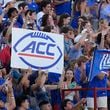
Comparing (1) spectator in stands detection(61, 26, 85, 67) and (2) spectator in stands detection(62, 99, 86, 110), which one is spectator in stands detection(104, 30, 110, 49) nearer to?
(1) spectator in stands detection(61, 26, 85, 67)

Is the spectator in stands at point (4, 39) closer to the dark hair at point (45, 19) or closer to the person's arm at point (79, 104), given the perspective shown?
the dark hair at point (45, 19)

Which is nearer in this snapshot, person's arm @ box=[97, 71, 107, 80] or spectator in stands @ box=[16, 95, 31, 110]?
spectator in stands @ box=[16, 95, 31, 110]

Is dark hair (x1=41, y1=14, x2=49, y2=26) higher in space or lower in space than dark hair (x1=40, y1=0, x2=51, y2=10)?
lower

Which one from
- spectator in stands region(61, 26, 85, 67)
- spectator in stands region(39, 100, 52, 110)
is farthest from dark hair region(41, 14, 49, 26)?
spectator in stands region(39, 100, 52, 110)

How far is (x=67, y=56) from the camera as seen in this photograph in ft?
39.9

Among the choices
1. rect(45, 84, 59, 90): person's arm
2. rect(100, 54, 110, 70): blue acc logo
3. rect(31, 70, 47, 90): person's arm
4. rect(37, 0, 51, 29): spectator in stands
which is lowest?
rect(45, 84, 59, 90): person's arm

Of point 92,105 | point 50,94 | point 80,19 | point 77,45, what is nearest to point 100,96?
point 92,105

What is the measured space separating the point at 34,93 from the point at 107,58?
1474 mm

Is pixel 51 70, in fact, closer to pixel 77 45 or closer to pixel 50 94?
pixel 50 94

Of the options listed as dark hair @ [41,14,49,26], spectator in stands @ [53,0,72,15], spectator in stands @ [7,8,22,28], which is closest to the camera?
spectator in stands @ [7,8,22,28]

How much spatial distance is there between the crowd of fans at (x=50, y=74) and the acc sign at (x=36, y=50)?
166mm

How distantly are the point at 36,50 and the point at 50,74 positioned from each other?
3.96ft

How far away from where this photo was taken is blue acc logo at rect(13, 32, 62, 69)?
1011 centimetres

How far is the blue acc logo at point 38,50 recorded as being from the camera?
10.1m
